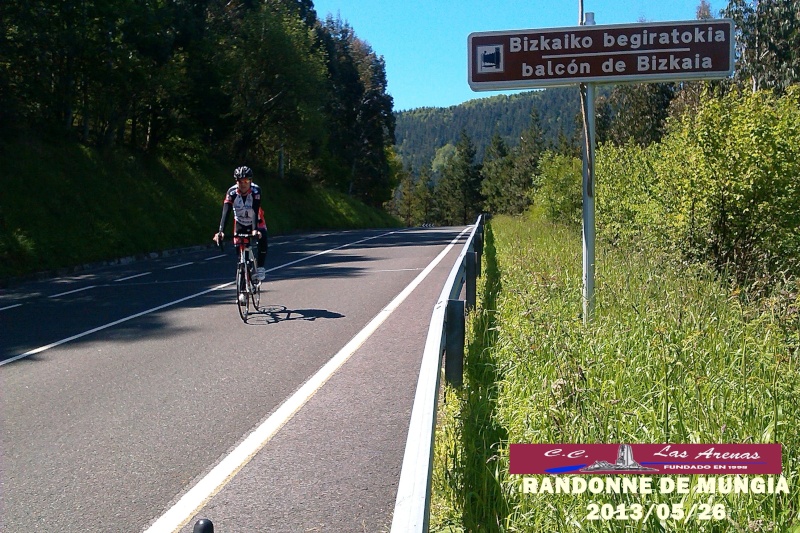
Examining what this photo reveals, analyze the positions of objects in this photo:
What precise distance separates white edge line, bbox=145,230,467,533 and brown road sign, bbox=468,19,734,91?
3.00 meters

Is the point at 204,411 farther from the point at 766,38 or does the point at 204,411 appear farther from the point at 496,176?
the point at 496,176

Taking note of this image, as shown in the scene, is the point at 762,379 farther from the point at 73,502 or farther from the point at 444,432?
the point at 73,502

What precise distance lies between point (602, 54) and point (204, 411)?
15.1 feet

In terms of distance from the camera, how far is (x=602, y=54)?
7.52m

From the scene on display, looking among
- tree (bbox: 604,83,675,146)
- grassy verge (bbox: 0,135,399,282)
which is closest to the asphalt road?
grassy verge (bbox: 0,135,399,282)

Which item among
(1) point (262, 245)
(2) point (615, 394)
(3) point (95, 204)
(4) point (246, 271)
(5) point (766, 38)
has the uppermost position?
(5) point (766, 38)

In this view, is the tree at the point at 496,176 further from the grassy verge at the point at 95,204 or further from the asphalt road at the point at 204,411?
the asphalt road at the point at 204,411

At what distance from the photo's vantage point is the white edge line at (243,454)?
4.52 m

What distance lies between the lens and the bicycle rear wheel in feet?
36.0

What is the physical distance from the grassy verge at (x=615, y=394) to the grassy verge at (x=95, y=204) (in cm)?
1529

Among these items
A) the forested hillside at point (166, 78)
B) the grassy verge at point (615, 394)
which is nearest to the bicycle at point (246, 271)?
the grassy verge at point (615, 394)

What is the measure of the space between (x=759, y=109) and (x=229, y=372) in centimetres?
977

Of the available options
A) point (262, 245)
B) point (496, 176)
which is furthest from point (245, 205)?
point (496, 176)

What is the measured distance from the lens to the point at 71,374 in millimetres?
8117
